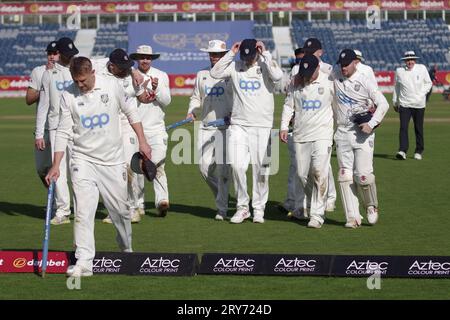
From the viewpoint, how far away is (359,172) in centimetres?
1398

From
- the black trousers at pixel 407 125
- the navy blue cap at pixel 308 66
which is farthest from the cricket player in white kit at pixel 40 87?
the black trousers at pixel 407 125

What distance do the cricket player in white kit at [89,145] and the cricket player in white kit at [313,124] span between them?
145 inches

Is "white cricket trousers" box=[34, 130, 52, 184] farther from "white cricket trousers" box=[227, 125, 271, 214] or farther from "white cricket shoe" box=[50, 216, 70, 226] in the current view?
"white cricket trousers" box=[227, 125, 271, 214]

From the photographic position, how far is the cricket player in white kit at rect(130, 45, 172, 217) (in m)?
15.0

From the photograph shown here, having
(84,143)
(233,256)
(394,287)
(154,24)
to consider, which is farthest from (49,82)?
(154,24)

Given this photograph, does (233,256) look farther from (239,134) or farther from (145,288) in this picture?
(239,134)

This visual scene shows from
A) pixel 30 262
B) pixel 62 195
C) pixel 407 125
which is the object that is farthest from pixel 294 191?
pixel 407 125

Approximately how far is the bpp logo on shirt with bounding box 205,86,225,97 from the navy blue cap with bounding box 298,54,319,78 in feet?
5.70

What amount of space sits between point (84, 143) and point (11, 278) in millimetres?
1531

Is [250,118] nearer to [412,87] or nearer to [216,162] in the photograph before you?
[216,162]

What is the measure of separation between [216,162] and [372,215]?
2.51 m

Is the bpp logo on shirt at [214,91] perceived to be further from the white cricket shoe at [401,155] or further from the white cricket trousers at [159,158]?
the white cricket shoe at [401,155]

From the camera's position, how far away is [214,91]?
50.0 ft

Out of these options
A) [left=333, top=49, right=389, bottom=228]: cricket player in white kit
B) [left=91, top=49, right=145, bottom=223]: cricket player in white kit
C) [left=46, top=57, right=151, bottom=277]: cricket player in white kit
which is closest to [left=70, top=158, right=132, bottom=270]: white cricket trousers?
[left=46, top=57, right=151, bottom=277]: cricket player in white kit
